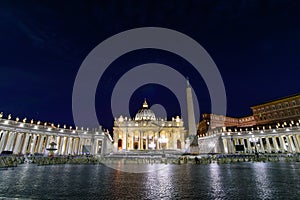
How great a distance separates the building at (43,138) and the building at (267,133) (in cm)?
5368

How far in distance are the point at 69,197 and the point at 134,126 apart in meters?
96.0

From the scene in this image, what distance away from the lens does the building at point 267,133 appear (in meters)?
62.7

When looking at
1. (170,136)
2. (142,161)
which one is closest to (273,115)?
(170,136)

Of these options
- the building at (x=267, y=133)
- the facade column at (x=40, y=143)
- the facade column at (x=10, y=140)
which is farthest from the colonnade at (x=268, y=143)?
the facade column at (x=10, y=140)

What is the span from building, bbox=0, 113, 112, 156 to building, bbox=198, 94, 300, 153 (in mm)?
53684

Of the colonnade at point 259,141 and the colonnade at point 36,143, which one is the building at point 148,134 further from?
the colonnade at point 36,143

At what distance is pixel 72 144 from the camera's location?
75500 mm

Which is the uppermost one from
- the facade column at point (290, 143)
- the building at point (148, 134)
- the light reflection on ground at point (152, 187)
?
the building at point (148, 134)

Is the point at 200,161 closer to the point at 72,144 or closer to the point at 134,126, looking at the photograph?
the point at 72,144

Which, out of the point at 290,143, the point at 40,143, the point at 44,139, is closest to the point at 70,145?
the point at 44,139

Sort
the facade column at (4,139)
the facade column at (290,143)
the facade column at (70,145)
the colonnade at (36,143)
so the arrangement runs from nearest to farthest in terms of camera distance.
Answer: the facade column at (4,139) < the colonnade at (36,143) < the facade column at (290,143) < the facade column at (70,145)

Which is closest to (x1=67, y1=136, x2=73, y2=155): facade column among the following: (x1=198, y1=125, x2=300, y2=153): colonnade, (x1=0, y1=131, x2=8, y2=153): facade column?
(x1=0, y1=131, x2=8, y2=153): facade column

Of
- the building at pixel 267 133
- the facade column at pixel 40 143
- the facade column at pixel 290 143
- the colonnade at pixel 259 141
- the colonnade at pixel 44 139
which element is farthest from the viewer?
the facade column at pixel 40 143

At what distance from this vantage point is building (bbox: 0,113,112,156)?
50969 millimetres
